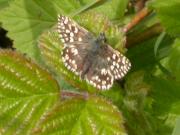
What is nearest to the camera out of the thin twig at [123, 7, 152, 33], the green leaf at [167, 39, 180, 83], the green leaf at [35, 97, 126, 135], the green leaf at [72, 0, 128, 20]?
the green leaf at [35, 97, 126, 135]

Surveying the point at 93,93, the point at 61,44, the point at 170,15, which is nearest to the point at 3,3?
the point at 61,44

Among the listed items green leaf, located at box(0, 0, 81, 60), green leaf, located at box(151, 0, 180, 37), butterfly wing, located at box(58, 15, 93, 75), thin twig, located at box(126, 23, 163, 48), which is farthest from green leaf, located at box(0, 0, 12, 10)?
green leaf, located at box(151, 0, 180, 37)

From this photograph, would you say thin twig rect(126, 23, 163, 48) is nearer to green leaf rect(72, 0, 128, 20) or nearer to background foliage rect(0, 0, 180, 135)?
background foliage rect(0, 0, 180, 135)

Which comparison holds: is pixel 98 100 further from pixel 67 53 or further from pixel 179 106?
pixel 179 106

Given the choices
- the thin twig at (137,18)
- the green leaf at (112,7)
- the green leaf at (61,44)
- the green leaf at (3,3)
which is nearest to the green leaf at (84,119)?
the green leaf at (61,44)

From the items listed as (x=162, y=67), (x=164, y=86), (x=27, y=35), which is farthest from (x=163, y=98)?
(x=27, y=35)

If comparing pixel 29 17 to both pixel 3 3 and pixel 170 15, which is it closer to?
pixel 3 3

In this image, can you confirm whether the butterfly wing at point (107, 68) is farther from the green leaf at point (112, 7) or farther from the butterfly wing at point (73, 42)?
the green leaf at point (112, 7)
